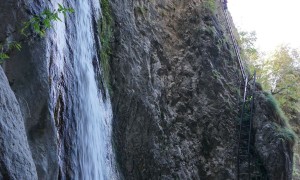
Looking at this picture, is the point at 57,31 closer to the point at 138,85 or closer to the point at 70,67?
the point at 70,67

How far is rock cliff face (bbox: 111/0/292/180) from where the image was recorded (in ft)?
34.3

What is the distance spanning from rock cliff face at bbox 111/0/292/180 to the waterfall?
115cm

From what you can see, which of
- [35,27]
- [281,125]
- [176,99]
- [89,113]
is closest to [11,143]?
[35,27]

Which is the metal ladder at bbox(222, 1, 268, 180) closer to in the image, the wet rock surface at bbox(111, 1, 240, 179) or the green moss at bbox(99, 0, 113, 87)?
the wet rock surface at bbox(111, 1, 240, 179)

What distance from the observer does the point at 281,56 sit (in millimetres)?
23484

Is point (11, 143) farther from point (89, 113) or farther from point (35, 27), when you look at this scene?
point (89, 113)

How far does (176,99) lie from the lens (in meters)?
12.0

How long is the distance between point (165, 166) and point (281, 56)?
49.6 feet

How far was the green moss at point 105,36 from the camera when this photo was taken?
10250 mm

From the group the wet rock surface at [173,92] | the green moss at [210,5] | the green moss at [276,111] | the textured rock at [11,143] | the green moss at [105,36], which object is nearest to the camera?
the textured rock at [11,143]

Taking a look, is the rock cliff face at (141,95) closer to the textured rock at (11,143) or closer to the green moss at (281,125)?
the green moss at (281,125)

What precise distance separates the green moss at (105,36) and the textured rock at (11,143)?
6.73m

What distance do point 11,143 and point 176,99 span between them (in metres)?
9.08

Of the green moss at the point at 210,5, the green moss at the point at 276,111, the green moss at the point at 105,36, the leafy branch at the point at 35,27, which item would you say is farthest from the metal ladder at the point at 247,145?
the leafy branch at the point at 35,27
